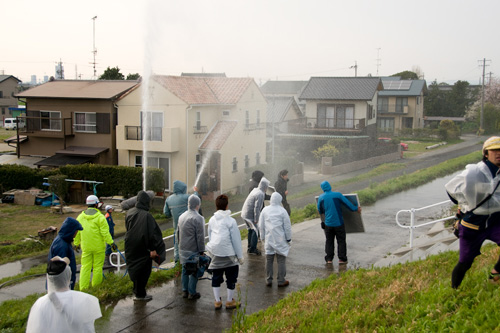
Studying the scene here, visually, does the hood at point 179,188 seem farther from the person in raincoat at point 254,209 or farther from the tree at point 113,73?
the tree at point 113,73

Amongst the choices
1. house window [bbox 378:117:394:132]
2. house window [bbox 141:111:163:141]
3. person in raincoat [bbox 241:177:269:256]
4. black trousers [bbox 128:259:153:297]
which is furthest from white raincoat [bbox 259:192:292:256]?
house window [bbox 378:117:394:132]

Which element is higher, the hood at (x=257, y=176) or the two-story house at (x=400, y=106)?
the two-story house at (x=400, y=106)

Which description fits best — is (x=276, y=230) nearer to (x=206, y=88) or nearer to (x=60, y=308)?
(x=60, y=308)

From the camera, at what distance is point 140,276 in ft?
27.9

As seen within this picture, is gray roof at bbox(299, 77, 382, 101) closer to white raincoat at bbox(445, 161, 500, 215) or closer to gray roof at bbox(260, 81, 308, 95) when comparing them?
gray roof at bbox(260, 81, 308, 95)

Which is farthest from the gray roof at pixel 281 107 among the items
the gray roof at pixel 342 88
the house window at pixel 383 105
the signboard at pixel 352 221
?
the signboard at pixel 352 221

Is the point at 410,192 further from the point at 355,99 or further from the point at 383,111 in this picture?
the point at 383,111

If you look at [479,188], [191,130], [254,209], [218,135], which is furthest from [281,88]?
[479,188]

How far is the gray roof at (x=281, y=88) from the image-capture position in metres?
62.7

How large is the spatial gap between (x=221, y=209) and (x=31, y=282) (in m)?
7.05

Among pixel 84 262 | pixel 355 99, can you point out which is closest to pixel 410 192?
pixel 84 262

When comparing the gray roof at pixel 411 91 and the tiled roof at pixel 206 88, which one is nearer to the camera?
the tiled roof at pixel 206 88

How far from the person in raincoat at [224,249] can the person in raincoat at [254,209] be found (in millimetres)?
2879

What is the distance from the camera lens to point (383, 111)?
6794 centimetres
